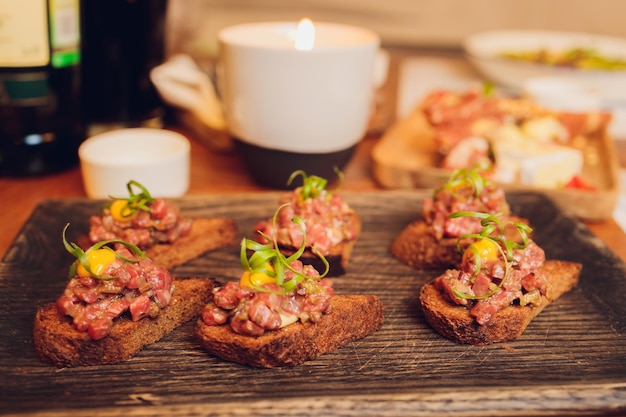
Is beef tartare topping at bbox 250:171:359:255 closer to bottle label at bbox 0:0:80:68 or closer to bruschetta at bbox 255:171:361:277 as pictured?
bruschetta at bbox 255:171:361:277

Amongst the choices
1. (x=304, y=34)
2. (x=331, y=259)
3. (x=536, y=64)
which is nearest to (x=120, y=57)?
(x=304, y=34)

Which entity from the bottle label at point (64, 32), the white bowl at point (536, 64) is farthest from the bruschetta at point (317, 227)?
the white bowl at point (536, 64)

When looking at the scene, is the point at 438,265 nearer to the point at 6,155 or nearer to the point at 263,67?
the point at 263,67

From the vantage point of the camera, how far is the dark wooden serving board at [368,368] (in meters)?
1.25

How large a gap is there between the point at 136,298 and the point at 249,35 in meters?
1.19

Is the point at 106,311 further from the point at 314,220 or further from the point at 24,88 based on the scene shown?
the point at 24,88

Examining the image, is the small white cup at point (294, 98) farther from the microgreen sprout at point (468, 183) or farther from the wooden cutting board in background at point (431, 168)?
the microgreen sprout at point (468, 183)

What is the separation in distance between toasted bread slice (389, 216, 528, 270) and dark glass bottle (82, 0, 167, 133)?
131 centimetres

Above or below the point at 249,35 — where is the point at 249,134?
below

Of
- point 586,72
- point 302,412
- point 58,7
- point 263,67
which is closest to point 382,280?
point 302,412

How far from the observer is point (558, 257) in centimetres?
191

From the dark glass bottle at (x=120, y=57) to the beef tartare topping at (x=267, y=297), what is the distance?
1331 mm

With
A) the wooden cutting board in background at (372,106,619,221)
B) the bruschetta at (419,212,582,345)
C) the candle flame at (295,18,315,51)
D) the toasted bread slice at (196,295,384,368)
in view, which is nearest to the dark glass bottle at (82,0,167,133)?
the candle flame at (295,18,315,51)

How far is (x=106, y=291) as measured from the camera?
1.45 metres
